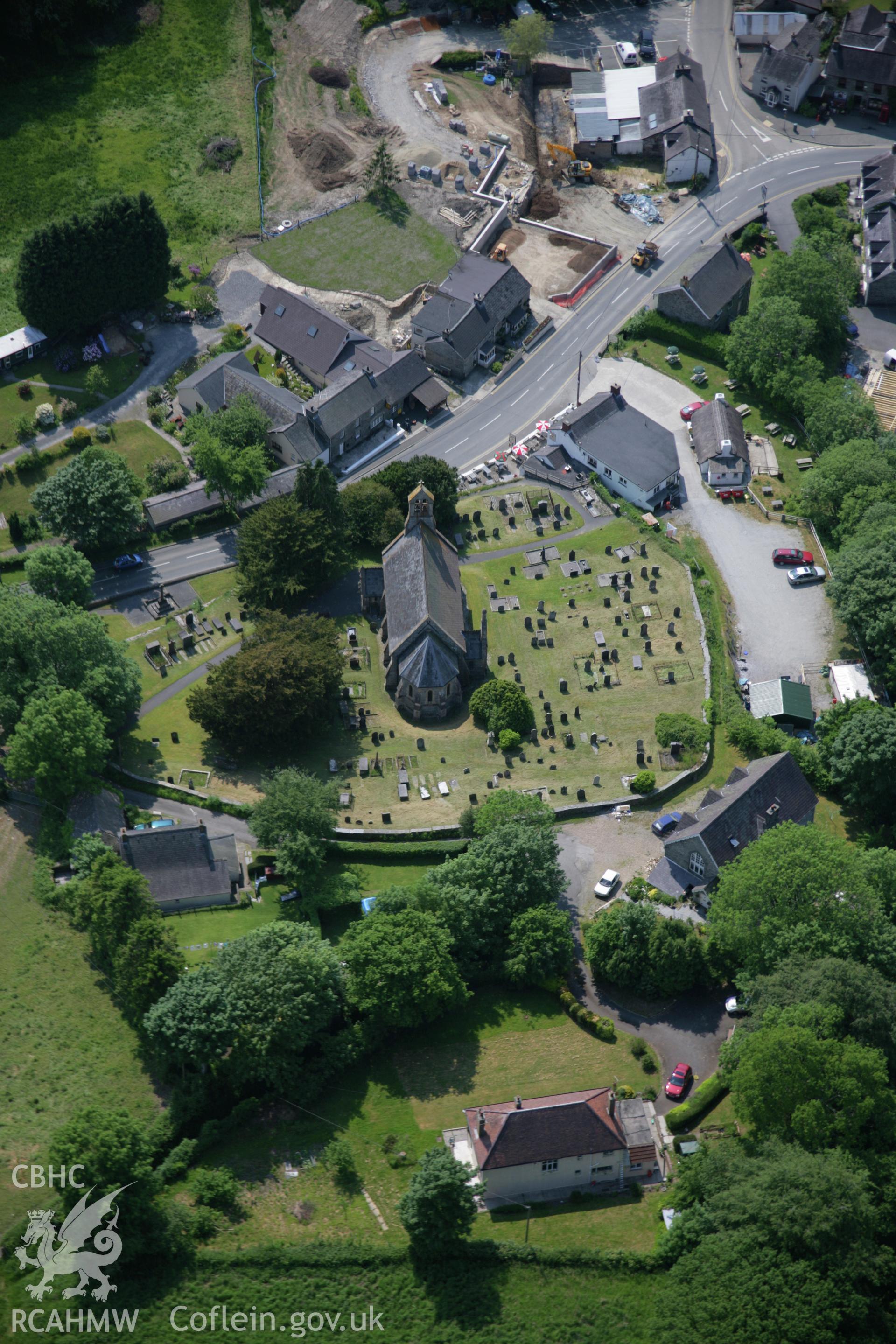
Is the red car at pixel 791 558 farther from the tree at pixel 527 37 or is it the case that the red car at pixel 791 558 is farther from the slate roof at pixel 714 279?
the tree at pixel 527 37

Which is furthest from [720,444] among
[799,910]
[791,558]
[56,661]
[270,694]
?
[56,661]

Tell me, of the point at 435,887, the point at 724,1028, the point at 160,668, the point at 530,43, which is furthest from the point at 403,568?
the point at 530,43

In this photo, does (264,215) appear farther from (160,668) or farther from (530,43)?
(160,668)

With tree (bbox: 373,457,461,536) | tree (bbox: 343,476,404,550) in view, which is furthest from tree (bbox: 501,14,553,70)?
tree (bbox: 343,476,404,550)

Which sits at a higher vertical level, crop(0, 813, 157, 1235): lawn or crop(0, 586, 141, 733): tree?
crop(0, 586, 141, 733): tree

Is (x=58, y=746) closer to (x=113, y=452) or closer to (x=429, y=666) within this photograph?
(x=429, y=666)

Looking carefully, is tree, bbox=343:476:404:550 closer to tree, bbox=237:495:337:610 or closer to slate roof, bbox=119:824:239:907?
tree, bbox=237:495:337:610
